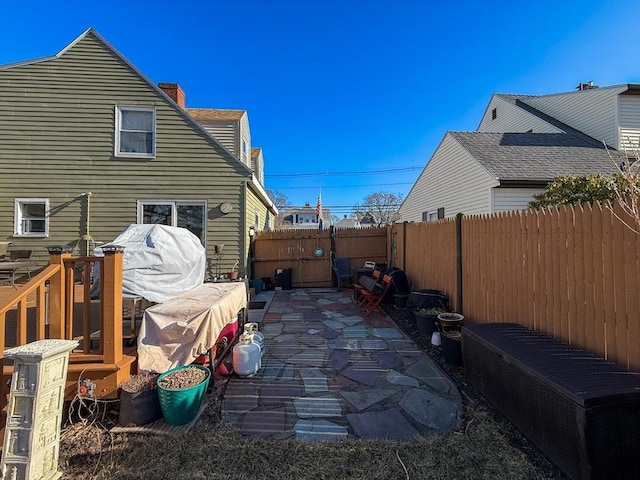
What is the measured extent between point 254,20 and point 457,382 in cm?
968

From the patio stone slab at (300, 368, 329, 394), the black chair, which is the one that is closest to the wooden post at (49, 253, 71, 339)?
the patio stone slab at (300, 368, 329, 394)

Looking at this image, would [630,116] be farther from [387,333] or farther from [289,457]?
[289,457]

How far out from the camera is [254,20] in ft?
27.3

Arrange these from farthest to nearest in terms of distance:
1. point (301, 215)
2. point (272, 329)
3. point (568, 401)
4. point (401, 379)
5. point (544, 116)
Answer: point (301, 215), point (544, 116), point (272, 329), point (401, 379), point (568, 401)

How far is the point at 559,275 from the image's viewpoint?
313 centimetres

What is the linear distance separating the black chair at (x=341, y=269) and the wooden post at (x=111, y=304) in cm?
698

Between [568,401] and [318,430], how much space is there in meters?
1.86

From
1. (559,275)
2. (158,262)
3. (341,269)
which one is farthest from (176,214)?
(559,275)

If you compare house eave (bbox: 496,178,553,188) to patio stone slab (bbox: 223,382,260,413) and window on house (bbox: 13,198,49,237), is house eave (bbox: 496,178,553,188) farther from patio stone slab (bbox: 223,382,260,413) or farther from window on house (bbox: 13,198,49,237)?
window on house (bbox: 13,198,49,237)

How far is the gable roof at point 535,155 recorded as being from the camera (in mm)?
8086

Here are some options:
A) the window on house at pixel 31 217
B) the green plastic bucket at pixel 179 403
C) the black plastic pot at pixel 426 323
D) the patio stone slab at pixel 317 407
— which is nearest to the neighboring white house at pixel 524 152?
the black plastic pot at pixel 426 323

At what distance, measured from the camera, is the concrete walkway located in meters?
2.68

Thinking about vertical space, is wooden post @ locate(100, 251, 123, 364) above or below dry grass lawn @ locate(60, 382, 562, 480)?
above

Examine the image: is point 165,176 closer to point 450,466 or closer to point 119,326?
point 119,326
